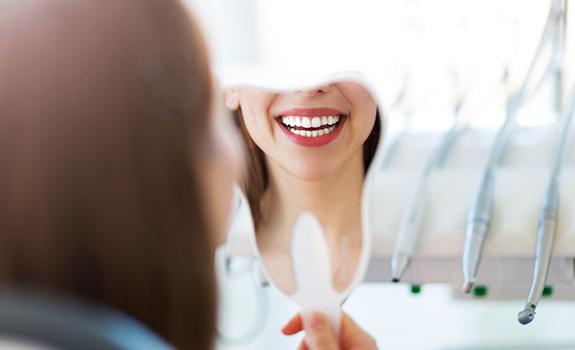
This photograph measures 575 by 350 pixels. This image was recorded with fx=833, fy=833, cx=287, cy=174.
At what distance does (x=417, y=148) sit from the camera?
1.90ft

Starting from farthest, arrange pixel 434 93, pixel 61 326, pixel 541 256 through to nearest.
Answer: pixel 434 93
pixel 541 256
pixel 61 326

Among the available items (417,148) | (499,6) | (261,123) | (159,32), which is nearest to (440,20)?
(499,6)

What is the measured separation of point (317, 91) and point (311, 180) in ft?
0.19

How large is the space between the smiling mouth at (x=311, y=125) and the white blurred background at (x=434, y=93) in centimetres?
4

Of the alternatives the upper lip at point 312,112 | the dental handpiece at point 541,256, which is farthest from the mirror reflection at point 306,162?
the dental handpiece at point 541,256

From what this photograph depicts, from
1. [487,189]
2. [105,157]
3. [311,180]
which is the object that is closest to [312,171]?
[311,180]

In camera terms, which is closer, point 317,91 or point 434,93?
point 317,91

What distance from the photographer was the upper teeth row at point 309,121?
486 mm

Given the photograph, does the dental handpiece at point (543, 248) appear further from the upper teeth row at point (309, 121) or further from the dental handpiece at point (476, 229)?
the upper teeth row at point (309, 121)

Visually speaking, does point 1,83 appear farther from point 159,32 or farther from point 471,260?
point 471,260

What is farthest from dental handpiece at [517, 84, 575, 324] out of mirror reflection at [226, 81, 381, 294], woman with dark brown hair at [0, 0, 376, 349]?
woman with dark brown hair at [0, 0, 376, 349]

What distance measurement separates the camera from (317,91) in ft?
1.57

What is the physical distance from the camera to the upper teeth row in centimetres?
49

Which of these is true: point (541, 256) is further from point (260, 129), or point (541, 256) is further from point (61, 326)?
point (61, 326)
